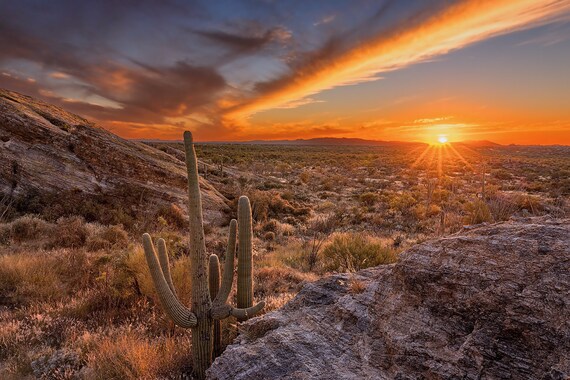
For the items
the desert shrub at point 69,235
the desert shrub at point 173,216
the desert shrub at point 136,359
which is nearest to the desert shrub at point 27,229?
the desert shrub at point 69,235

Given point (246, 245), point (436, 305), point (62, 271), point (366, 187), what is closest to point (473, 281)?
point (436, 305)

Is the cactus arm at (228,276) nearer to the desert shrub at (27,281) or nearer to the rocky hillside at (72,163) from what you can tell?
the desert shrub at (27,281)

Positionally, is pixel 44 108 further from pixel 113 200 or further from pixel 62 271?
pixel 62 271

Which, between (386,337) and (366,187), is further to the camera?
(366,187)

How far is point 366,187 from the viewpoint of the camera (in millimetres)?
27219

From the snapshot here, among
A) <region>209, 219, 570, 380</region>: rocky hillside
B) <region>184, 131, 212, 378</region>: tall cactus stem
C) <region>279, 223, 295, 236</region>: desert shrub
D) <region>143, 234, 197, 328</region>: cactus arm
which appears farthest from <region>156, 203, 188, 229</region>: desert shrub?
<region>209, 219, 570, 380</region>: rocky hillside

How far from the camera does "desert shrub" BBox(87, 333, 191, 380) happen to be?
3824 mm

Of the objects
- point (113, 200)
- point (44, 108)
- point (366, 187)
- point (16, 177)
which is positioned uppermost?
point (44, 108)

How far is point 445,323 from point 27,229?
1104cm

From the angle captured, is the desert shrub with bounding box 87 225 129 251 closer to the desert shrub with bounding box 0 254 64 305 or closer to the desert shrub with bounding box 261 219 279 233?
the desert shrub with bounding box 0 254 64 305

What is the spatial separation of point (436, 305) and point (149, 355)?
10.8 feet

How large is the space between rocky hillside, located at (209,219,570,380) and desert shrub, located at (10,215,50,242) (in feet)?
29.2

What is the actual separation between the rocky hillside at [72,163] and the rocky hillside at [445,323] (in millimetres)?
10678

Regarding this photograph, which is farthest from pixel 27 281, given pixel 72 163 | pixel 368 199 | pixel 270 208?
pixel 368 199
